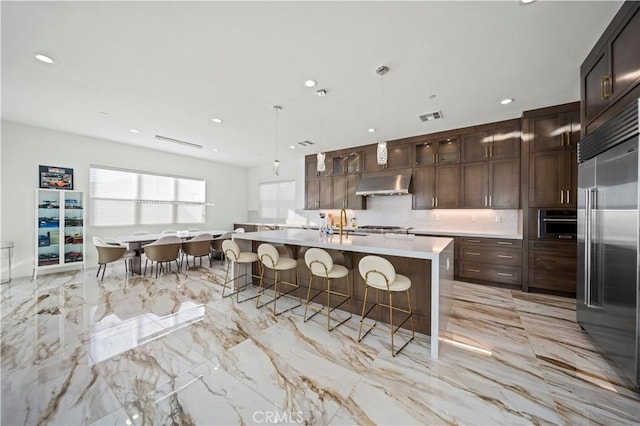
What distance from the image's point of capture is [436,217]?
5.07m

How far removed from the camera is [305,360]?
210cm

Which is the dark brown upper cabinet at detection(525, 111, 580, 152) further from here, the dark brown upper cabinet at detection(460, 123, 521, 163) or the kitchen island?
the kitchen island

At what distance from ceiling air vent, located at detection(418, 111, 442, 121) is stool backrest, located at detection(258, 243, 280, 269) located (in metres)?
3.21

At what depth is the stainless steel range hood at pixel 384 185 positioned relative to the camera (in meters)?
5.02

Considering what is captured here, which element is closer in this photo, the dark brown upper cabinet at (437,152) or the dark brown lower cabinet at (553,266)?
the dark brown lower cabinet at (553,266)

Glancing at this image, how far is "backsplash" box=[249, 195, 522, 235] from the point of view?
4.42 m

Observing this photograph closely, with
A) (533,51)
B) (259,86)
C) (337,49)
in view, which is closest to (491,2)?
(533,51)

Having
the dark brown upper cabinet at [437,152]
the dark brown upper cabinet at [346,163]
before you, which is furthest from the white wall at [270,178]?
the dark brown upper cabinet at [437,152]

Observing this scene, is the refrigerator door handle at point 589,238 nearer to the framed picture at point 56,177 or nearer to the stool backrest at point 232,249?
the stool backrest at point 232,249

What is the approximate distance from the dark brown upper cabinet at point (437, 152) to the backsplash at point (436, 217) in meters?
0.86

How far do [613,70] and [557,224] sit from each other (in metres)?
2.33

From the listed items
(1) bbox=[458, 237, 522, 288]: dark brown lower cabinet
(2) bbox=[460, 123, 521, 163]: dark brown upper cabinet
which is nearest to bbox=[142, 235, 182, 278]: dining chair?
(1) bbox=[458, 237, 522, 288]: dark brown lower cabinet

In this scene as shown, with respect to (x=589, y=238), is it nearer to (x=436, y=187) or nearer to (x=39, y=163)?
(x=436, y=187)

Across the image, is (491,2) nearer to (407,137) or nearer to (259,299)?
(407,137)
